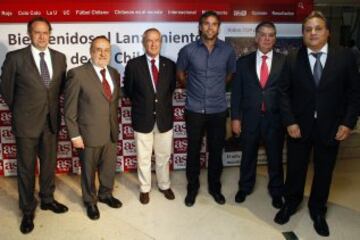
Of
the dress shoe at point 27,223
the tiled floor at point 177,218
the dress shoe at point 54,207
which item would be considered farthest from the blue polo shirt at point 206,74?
the dress shoe at point 27,223

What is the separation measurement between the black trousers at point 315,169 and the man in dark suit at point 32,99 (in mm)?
1863

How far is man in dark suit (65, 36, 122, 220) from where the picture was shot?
276 cm

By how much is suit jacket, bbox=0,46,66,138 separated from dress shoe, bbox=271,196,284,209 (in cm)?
202

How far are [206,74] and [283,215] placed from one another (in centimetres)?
128

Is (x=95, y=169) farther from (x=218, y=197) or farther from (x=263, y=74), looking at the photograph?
(x=263, y=74)

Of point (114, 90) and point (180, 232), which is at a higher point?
point (114, 90)

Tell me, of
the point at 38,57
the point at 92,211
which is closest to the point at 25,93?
the point at 38,57

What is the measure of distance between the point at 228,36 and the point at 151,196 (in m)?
1.81

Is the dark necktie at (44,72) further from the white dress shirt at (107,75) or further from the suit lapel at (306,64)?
the suit lapel at (306,64)

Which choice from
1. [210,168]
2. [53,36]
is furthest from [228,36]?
[53,36]

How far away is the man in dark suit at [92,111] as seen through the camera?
2762 millimetres

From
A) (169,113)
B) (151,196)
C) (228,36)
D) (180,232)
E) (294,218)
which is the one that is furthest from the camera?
(228,36)

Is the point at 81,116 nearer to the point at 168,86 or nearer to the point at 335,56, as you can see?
the point at 168,86

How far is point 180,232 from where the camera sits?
2754mm
